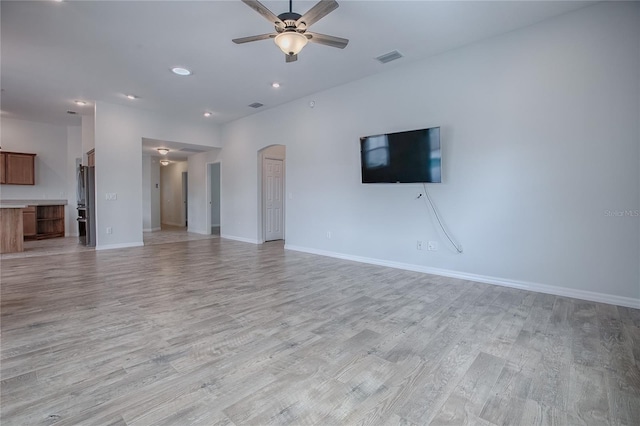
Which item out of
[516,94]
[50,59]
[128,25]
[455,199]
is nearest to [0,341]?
[128,25]

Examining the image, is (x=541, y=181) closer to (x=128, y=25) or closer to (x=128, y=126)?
(x=128, y=25)

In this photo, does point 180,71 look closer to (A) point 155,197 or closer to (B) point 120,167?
(B) point 120,167

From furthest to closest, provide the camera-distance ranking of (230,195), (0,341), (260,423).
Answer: (230,195) < (0,341) < (260,423)

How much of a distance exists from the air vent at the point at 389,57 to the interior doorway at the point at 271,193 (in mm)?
3619

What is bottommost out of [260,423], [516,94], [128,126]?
[260,423]

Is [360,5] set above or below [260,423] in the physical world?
above

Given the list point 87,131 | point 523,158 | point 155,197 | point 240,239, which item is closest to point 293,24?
point 523,158

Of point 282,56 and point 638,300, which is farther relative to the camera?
point 282,56

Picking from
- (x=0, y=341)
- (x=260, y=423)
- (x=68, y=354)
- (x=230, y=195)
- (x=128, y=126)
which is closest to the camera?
(x=260, y=423)

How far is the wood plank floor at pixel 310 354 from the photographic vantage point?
5.47ft

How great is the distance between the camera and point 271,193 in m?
7.94

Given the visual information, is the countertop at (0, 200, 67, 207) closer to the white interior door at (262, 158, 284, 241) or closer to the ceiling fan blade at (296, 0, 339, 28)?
the white interior door at (262, 158, 284, 241)

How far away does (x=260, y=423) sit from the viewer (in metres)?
1.56

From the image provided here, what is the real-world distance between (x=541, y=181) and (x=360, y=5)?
2.89 meters
